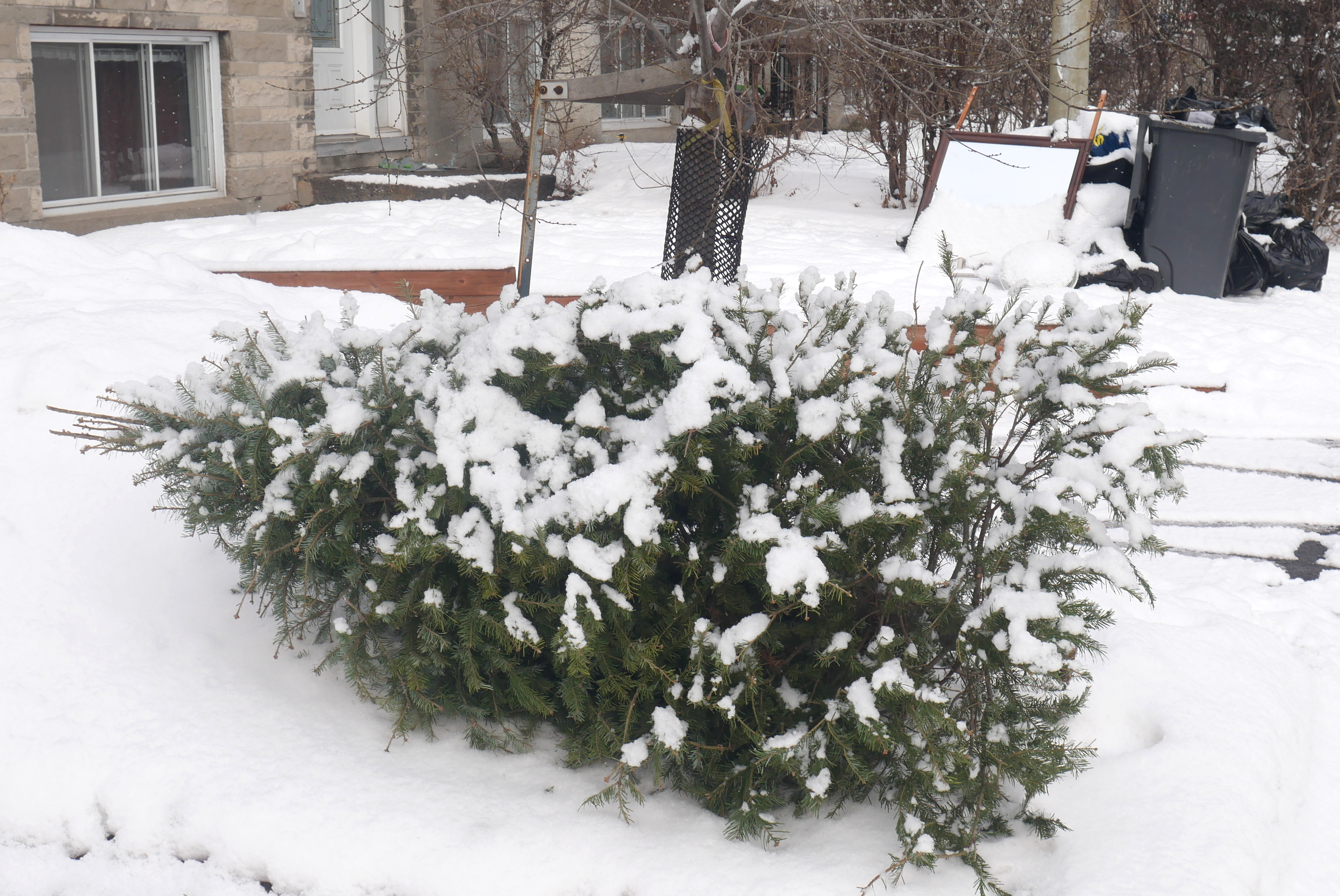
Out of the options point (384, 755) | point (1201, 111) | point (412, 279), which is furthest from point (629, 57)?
point (384, 755)

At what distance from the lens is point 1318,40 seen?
8.92 meters

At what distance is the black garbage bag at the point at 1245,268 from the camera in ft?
24.5

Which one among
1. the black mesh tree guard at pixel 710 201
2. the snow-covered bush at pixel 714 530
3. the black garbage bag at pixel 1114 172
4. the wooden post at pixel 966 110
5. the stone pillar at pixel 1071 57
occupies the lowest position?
the snow-covered bush at pixel 714 530

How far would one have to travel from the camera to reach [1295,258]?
25.1ft

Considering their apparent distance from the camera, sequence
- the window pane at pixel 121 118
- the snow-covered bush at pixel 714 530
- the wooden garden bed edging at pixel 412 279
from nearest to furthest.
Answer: the snow-covered bush at pixel 714 530 → the wooden garden bed edging at pixel 412 279 → the window pane at pixel 121 118

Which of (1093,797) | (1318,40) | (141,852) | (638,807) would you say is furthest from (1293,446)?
(1318,40)

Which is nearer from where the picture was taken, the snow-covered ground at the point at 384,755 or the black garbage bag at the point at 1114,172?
the snow-covered ground at the point at 384,755

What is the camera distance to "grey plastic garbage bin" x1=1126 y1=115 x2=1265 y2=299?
23.5 ft

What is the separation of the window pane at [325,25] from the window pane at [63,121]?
274 centimetres

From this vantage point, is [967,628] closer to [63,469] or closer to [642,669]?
[642,669]

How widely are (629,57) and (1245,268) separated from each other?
28.4 feet

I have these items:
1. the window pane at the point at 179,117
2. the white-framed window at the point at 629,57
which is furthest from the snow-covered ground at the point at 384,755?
the window pane at the point at 179,117

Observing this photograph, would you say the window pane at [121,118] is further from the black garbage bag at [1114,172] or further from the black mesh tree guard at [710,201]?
the black garbage bag at [1114,172]

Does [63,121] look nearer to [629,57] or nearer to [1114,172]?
[629,57]
